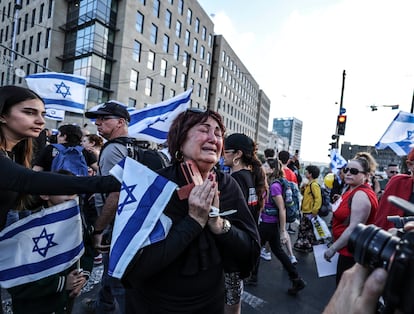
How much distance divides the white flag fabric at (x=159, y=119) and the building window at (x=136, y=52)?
24408 millimetres

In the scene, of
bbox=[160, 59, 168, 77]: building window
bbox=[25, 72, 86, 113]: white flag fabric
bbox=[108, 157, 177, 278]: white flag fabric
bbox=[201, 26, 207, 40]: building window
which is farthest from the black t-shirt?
bbox=[201, 26, 207, 40]: building window

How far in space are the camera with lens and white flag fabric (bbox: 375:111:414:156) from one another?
640 cm

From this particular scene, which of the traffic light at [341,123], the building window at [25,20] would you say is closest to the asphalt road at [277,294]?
the traffic light at [341,123]

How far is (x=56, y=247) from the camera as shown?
6.02 feet

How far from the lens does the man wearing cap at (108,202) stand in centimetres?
240

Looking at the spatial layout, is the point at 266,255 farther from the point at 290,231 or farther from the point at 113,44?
the point at 113,44

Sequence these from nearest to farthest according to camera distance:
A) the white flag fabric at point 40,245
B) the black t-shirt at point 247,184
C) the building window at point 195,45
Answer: the white flag fabric at point 40,245, the black t-shirt at point 247,184, the building window at point 195,45

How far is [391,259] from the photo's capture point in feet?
2.24

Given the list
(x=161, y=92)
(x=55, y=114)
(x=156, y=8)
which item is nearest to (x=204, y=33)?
(x=156, y=8)

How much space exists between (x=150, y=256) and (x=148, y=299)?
375mm

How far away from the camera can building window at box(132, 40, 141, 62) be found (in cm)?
2567

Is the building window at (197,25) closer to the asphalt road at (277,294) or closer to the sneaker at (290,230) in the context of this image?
the sneaker at (290,230)

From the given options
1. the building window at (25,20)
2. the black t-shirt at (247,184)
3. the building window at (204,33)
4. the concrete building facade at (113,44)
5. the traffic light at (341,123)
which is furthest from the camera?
the building window at (204,33)

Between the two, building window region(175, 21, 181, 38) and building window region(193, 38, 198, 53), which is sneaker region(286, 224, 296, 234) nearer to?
building window region(175, 21, 181, 38)
